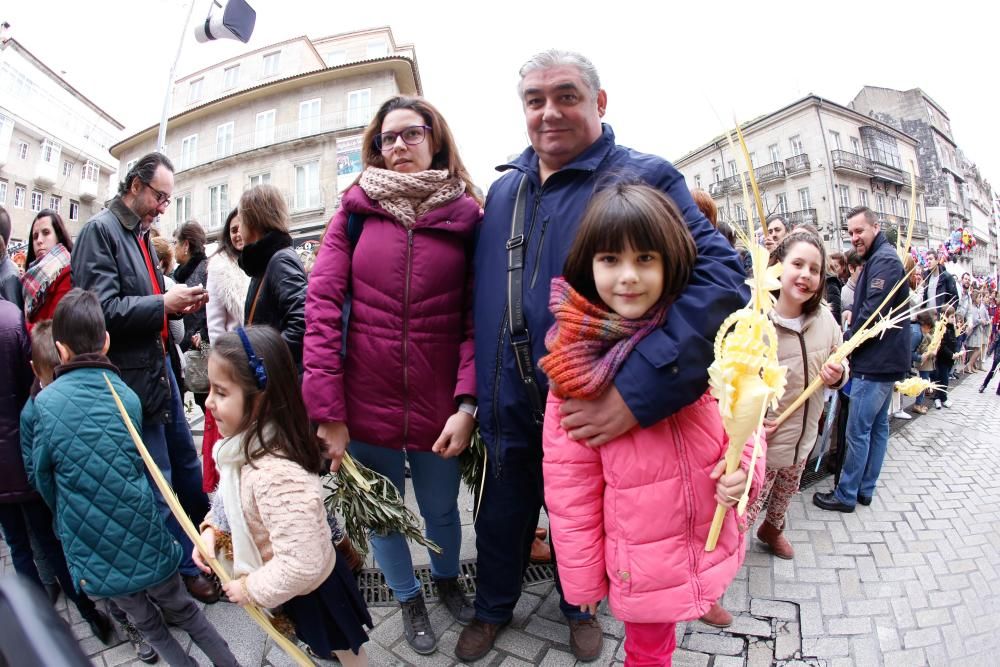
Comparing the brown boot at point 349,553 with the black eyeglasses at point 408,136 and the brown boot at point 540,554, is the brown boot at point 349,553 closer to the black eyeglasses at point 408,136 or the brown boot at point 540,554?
the brown boot at point 540,554

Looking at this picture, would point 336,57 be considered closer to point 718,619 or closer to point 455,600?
point 455,600

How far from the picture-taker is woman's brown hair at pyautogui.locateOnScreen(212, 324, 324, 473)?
168 cm

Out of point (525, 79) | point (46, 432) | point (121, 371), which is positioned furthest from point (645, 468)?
point (121, 371)

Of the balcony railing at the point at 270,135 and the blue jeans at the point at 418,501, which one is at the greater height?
the balcony railing at the point at 270,135

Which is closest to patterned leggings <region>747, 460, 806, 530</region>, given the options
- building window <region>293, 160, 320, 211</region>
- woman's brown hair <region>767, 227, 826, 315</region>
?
woman's brown hair <region>767, 227, 826, 315</region>

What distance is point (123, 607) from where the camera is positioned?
200cm

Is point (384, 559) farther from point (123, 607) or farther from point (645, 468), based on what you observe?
point (645, 468)

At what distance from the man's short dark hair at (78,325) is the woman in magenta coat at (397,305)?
1020 mm

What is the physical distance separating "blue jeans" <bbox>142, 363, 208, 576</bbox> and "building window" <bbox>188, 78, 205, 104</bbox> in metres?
37.8

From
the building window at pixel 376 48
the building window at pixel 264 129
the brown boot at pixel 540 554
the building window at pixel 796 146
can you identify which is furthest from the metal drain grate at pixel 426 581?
the building window at pixel 376 48

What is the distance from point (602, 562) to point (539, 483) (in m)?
0.55

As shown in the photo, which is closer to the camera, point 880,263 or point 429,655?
point 429,655

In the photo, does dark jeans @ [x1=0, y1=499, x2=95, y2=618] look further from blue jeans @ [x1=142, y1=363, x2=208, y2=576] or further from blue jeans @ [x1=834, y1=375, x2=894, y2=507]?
blue jeans @ [x1=834, y1=375, x2=894, y2=507]

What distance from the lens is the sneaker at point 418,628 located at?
89.1 inches
